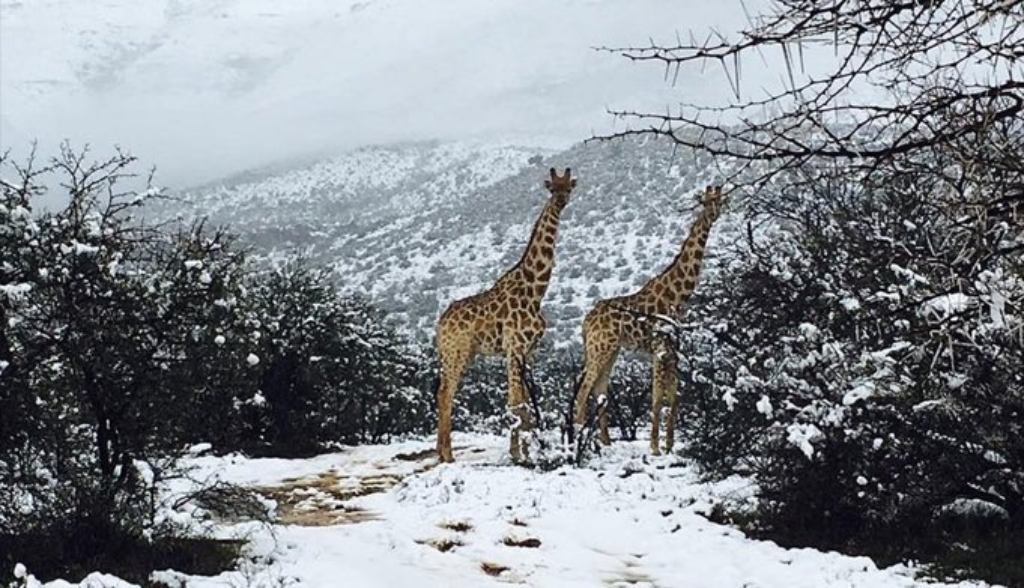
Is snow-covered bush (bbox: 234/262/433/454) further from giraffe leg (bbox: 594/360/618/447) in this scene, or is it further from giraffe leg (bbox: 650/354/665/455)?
giraffe leg (bbox: 650/354/665/455)

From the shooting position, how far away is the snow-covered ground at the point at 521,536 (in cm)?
682

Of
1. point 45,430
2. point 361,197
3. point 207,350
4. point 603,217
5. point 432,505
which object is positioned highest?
point 361,197

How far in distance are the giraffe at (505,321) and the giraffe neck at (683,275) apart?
1.60m

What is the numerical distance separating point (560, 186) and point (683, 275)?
212 centimetres

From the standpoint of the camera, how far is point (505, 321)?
13.1 metres

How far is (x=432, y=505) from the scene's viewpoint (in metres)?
9.98

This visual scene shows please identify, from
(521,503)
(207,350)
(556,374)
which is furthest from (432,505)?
(556,374)

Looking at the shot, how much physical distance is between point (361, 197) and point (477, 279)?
3796 inches

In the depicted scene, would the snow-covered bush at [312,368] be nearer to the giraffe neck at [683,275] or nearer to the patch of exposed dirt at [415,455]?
the patch of exposed dirt at [415,455]

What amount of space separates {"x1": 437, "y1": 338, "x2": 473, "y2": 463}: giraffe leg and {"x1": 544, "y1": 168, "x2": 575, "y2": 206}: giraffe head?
2324 millimetres

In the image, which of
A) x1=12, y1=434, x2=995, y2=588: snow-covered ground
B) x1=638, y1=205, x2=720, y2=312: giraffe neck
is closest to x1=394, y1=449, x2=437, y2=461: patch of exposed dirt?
x1=12, y1=434, x2=995, y2=588: snow-covered ground

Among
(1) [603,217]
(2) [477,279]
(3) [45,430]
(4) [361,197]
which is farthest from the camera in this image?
(4) [361,197]

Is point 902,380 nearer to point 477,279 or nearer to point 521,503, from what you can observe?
point 521,503

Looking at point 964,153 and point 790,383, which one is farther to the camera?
point 790,383
